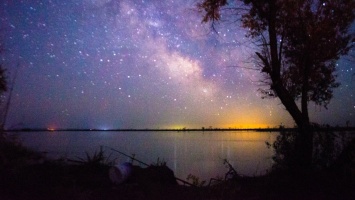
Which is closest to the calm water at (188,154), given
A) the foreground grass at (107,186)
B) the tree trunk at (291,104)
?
the foreground grass at (107,186)

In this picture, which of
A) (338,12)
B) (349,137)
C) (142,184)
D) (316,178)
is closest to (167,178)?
(142,184)

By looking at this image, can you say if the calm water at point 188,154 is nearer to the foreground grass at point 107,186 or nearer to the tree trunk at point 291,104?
the foreground grass at point 107,186

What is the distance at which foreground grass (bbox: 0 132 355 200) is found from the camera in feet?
31.5

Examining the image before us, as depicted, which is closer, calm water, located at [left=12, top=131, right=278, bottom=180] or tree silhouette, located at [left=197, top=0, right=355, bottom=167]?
tree silhouette, located at [left=197, top=0, right=355, bottom=167]

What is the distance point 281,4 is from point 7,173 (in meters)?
10.2

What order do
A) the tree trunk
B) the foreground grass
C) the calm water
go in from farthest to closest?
the calm water → the tree trunk → the foreground grass

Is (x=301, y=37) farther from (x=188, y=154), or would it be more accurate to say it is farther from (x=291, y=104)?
(x=188, y=154)

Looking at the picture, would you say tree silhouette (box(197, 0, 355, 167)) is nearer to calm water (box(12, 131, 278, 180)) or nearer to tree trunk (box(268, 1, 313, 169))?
tree trunk (box(268, 1, 313, 169))

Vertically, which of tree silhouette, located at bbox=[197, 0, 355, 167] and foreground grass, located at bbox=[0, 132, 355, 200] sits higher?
tree silhouette, located at bbox=[197, 0, 355, 167]

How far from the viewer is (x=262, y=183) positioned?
1214 centimetres

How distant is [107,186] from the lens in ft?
36.9

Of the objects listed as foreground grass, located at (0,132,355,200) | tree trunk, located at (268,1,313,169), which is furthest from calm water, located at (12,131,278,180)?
tree trunk, located at (268,1,313,169)

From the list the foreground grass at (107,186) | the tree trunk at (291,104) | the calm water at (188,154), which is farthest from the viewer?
the calm water at (188,154)

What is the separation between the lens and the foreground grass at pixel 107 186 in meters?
9.59
